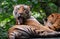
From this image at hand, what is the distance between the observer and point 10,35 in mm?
6203

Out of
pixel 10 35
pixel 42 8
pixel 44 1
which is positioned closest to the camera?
pixel 10 35

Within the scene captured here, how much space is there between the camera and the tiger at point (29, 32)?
6.29 meters

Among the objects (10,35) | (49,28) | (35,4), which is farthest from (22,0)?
(10,35)

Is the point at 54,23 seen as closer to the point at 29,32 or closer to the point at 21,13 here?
the point at 21,13

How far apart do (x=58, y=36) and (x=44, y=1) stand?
3.12m

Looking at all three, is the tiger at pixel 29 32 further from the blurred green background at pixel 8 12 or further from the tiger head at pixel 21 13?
the blurred green background at pixel 8 12

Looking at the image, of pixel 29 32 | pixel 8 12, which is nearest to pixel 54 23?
pixel 29 32

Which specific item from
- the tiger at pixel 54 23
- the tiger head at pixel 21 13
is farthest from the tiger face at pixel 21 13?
the tiger at pixel 54 23

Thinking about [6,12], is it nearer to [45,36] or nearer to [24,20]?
[24,20]

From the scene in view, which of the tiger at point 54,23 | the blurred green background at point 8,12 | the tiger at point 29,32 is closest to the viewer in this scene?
the tiger at point 29,32

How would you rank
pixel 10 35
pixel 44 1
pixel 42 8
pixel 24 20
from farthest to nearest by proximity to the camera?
1. pixel 42 8
2. pixel 44 1
3. pixel 24 20
4. pixel 10 35

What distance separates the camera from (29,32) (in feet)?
21.1

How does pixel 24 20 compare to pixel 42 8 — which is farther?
pixel 42 8

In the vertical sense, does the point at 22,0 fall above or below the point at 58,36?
above
